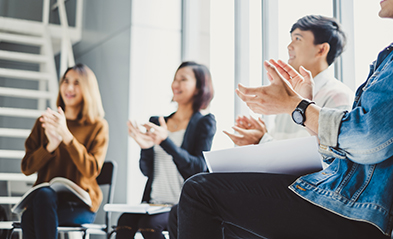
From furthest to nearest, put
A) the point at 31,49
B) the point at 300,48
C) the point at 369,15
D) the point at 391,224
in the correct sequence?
the point at 31,49 < the point at 369,15 < the point at 300,48 < the point at 391,224

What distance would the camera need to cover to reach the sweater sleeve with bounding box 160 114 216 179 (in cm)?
244

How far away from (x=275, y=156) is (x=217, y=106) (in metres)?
2.37

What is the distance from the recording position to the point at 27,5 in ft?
17.7

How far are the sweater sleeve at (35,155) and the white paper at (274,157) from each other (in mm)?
2024

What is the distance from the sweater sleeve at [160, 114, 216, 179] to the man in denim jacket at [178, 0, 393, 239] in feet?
4.21

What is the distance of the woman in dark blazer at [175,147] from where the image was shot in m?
2.33

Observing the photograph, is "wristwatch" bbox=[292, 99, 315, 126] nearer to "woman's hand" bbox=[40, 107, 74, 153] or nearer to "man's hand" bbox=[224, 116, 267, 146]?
"man's hand" bbox=[224, 116, 267, 146]

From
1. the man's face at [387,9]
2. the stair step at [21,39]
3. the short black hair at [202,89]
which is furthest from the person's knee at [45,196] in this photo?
the stair step at [21,39]

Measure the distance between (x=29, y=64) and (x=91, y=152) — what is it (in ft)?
8.90

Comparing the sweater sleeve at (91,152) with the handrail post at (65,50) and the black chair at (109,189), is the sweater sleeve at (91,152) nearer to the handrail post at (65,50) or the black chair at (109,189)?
the black chair at (109,189)

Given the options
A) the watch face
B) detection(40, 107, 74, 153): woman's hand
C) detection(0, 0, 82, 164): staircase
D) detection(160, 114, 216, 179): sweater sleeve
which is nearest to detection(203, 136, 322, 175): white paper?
the watch face

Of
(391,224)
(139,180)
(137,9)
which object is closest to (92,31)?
(137,9)

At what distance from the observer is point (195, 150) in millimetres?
2596

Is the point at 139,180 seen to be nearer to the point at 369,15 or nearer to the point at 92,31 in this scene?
the point at 92,31
